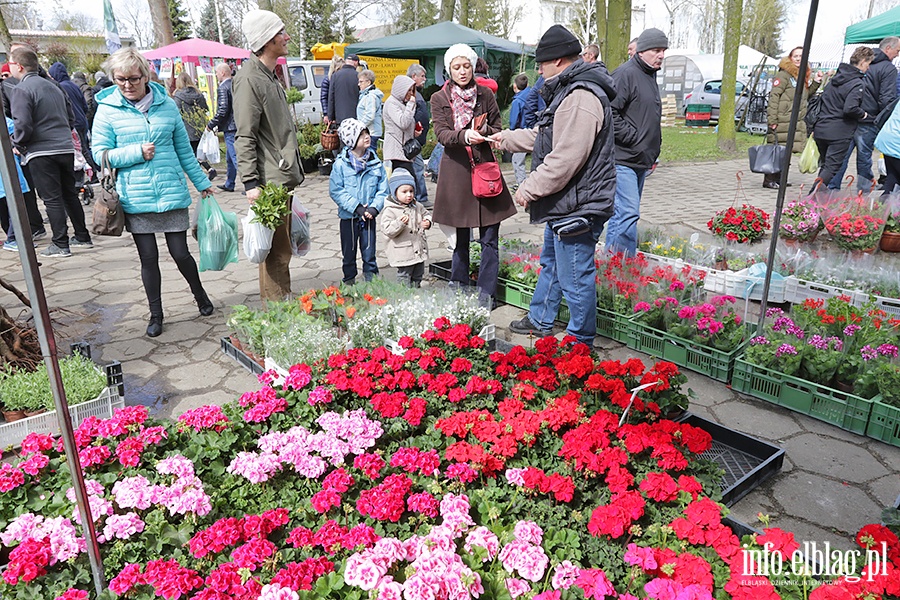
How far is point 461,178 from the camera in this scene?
4609mm

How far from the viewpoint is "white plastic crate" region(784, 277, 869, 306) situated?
465 cm

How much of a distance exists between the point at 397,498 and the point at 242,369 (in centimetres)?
230

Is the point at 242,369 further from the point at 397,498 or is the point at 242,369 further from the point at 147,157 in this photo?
the point at 397,498

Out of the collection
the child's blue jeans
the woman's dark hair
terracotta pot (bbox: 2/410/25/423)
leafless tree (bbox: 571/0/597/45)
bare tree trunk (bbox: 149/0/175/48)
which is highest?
leafless tree (bbox: 571/0/597/45)

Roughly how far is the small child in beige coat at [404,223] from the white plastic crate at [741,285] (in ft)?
7.40

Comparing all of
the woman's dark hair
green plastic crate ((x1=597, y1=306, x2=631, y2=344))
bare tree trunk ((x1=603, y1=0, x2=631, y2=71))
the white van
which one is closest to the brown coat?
green plastic crate ((x1=597, y1=306, x2=631, y2=344))

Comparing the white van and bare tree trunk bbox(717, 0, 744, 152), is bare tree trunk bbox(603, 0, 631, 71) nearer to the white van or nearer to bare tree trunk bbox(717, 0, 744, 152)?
bare tree trunk bbox(717, 0, 744, 152)

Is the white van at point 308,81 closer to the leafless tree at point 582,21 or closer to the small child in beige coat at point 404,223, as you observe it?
the small child in beige coat at point 404,223

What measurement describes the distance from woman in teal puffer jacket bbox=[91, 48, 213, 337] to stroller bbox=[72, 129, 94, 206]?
577 centimetres

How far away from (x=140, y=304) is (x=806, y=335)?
4.98m

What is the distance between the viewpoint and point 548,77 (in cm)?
366

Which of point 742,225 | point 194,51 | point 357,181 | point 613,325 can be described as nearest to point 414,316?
point 613,325

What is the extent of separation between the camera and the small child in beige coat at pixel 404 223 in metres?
4.85

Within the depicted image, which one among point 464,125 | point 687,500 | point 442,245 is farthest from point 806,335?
point 442,245
